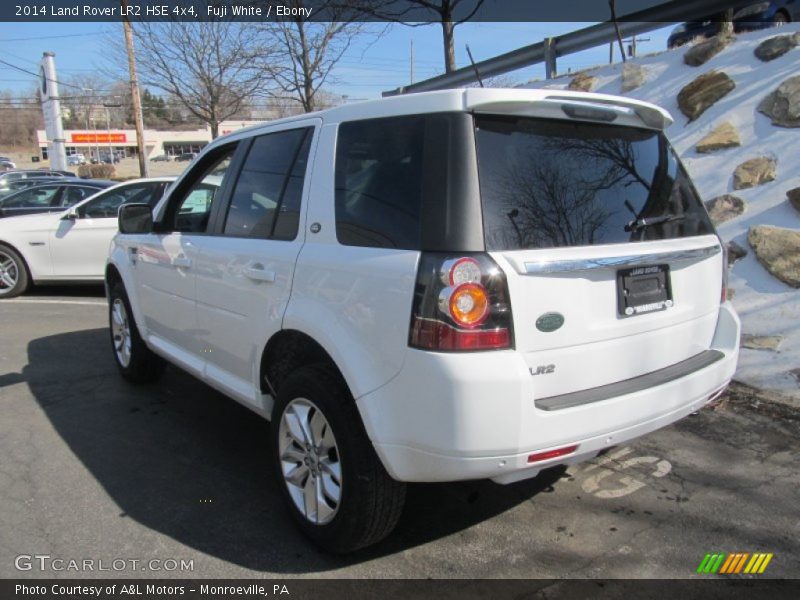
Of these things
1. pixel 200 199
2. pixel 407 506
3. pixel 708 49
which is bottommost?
pixel 407 506

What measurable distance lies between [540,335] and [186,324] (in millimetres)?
2470

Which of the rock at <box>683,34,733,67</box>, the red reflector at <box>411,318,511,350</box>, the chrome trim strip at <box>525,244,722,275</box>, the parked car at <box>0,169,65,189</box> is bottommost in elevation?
the red reflector at <box>411,318,511,350</box>

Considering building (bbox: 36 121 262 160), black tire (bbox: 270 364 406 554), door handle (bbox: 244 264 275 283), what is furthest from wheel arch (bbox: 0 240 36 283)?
building (bbox: 36 121 262 160)

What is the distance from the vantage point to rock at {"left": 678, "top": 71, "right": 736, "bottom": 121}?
23.4 feet

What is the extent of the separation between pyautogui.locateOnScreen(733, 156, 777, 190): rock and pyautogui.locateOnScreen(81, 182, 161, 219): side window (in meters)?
7.43

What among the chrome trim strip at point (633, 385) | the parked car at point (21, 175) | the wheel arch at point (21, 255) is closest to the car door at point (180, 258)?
the chrome trim strip at point (633, 385)

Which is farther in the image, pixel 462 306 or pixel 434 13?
pixel 434 13

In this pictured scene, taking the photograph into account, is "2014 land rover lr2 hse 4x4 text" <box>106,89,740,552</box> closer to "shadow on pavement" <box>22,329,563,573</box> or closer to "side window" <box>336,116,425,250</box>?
"side window" <box>336,116,425,250</box>

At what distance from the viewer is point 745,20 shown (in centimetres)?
883

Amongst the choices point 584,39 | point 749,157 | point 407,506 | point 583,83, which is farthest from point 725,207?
point 407,506

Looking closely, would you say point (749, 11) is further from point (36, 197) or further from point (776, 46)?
point (36, 197)

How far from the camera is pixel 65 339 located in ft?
21.4

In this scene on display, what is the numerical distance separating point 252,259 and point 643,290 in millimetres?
1860

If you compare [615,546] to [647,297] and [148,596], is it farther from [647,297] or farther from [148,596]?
[148,596]
